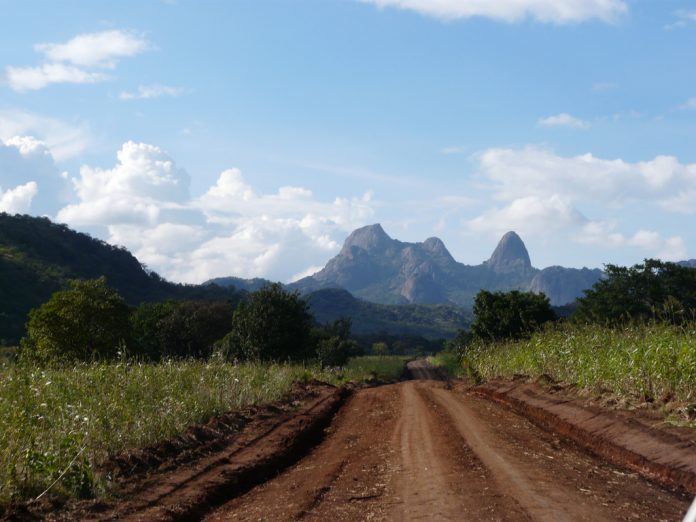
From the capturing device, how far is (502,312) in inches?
2119

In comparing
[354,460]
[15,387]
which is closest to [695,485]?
[354,460]

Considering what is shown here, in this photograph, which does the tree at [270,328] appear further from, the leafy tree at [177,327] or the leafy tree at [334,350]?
the leafy tree at [177,327]

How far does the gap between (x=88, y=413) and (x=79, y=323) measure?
138ft

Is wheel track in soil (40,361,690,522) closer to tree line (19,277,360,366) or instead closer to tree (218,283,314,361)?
tree line (19,277,360,366)

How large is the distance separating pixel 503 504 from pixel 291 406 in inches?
518

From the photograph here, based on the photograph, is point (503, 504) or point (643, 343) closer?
point (503, 504)

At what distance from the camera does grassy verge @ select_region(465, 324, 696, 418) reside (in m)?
13.6

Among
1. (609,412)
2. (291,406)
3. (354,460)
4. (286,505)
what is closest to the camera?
(286,505)

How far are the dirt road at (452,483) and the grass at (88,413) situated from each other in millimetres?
2254

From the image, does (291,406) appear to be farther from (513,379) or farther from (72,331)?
(72,331)

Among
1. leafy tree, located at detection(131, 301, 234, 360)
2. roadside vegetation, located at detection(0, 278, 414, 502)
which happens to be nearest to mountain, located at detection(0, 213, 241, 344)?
leafy tree, located at detection(131, 301, 234, 360)

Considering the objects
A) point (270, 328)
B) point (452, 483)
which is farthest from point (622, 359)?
point (270, 328)

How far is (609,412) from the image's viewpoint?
14750mm

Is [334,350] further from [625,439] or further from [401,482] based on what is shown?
[401,482]
